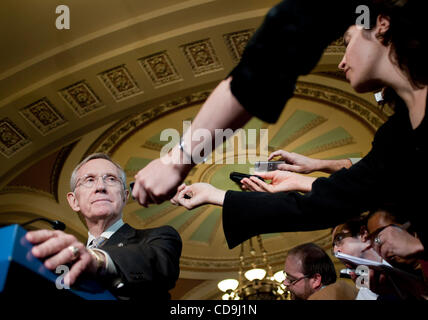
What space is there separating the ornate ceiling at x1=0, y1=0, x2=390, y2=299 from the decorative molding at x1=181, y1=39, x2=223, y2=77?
0.04 feet

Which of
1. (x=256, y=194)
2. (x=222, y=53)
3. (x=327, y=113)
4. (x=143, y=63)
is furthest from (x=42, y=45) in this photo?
(x=256, y=194)

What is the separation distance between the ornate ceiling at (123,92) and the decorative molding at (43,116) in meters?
0.02

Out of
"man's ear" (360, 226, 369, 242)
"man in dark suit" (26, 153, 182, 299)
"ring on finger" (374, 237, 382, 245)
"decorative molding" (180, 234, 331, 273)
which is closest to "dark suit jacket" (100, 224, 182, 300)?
"man in dark suit" (26, 153, 182, 299)

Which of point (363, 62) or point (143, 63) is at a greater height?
point (143, 63)

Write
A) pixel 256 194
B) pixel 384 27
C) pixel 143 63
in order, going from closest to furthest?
1. pixel 384 27
2. pixel 256 194
3. pixel 143 63

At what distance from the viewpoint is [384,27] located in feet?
3.85

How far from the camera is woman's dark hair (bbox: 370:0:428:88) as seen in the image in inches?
43.0

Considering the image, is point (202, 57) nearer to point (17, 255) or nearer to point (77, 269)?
point (77, 269)

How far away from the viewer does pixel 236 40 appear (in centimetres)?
551

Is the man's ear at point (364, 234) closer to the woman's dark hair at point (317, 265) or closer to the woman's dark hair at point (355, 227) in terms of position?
the woman's dark hair at point (355, 227)

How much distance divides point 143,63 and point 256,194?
4.55 meters
